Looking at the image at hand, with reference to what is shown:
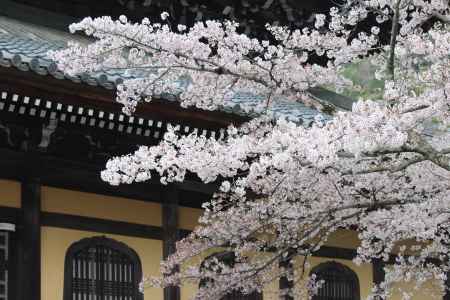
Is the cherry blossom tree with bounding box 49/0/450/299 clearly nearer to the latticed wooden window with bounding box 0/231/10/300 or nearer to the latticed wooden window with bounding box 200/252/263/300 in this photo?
the latticed wooden window with bounding box 200/252/263/300

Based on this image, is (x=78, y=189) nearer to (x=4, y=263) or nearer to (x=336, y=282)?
(x=4, y=263)

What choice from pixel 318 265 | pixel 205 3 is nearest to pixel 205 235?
pixel 318 265

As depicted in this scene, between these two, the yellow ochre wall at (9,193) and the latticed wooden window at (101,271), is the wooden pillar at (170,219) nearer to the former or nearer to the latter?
the latticed wooden window at (101,271)

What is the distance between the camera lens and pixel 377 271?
12.6 meters

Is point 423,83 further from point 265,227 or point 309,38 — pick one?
point 265,227

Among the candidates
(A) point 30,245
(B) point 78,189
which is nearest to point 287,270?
(B) point 78,189

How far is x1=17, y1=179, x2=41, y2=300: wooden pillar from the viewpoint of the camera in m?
8.80

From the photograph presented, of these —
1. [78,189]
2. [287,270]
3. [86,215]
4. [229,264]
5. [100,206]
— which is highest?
[78,189]

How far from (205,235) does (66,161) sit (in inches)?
62.6

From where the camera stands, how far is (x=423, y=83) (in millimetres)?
7602

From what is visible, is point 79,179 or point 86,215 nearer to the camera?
point 79,179

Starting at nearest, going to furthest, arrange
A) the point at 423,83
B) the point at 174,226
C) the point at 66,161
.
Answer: the point at 423,83 < the point at 66,161 < the point at 174,226

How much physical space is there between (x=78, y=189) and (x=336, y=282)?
3982mm

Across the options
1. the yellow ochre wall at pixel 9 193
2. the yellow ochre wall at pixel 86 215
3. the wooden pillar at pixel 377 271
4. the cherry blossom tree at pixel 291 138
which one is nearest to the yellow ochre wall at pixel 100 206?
the yellow ochre wall at pixel 86 215
